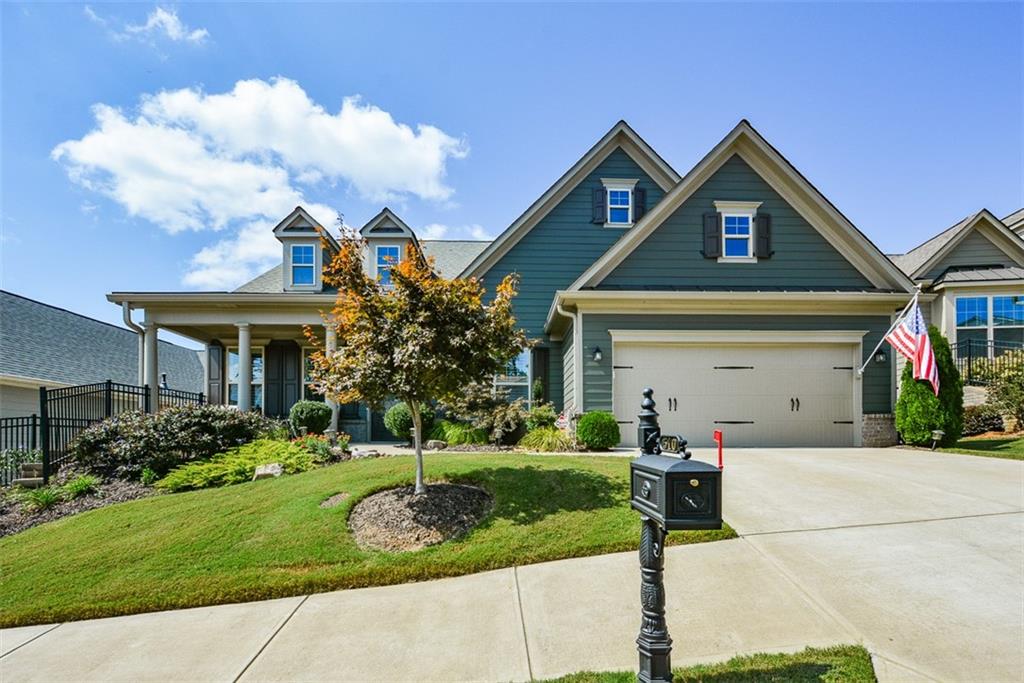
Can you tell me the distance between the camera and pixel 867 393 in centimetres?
1124

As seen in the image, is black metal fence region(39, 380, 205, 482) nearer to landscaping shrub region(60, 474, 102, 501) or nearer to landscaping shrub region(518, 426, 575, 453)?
landscaping shrub region(60, 474, 102, 501)

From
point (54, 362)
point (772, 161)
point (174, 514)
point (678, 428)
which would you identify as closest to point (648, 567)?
point (174, 514)

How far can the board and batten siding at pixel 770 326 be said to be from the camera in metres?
11.1

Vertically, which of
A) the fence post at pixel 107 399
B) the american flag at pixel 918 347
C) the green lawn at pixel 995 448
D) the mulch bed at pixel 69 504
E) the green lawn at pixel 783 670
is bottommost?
the mulch bed at pixel 69 504

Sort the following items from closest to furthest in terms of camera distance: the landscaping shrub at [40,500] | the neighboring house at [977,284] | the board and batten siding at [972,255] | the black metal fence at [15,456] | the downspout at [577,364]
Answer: the landscaping shrub at [40,500] → the black metal fence at [15,456] → the downspout at [577,364] → the neighboring house at [977,284] → the board and batten siding at [972,255]

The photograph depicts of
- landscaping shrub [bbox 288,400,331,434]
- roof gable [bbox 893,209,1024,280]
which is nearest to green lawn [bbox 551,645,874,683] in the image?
landscaping shrub [bbox 288,400,331,434]

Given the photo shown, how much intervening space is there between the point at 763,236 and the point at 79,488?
14.3 meters

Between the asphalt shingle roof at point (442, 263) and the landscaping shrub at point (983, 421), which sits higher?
the asphalt shingle roof at point (442, 263)

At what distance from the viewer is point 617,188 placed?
1459 centimetres

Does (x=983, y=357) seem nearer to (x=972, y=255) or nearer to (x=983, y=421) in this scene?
(x=983, y=421)

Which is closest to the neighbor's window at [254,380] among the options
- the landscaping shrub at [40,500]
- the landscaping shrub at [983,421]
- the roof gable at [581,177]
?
the roof gable at [581,177]

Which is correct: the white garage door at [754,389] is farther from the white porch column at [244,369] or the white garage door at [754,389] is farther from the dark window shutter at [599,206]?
the white porch column at [244,369]

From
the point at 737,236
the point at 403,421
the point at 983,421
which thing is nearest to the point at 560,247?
the point at 737,236

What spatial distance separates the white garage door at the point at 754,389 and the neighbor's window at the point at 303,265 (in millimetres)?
9790
